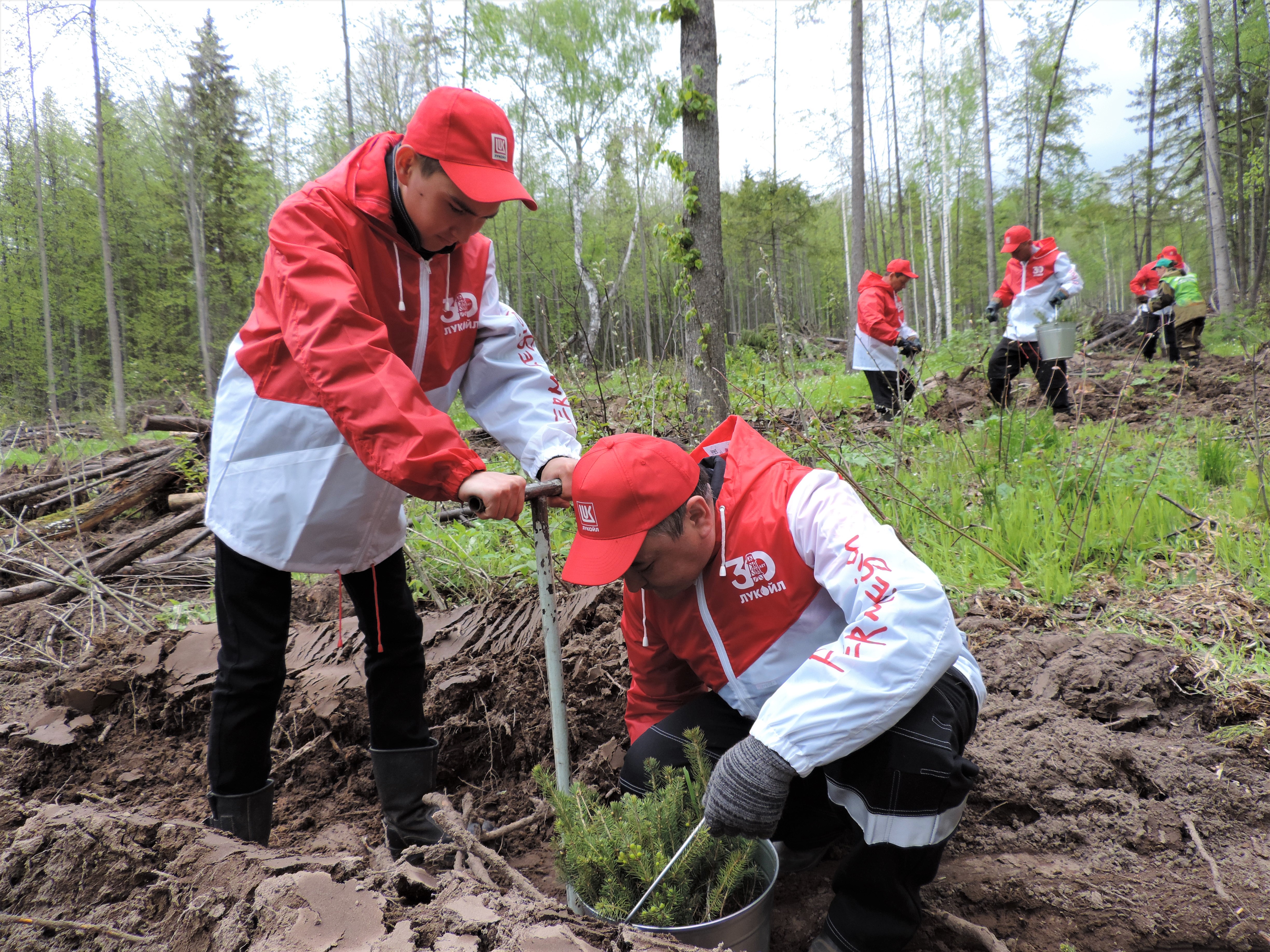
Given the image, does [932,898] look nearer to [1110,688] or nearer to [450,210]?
[1110,688]

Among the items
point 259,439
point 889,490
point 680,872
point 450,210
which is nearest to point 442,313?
point 450,210

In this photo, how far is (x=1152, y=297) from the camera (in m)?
9.96

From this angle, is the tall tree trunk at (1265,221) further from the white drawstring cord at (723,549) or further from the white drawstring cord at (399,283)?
the white drawstring cord at (399,283)

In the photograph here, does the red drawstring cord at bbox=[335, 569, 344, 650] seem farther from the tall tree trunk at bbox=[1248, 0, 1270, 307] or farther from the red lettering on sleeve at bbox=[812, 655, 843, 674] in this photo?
the tall tree trunk at bbox=[1248, 0, 1270, 307]

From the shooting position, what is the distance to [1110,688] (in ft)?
7.66

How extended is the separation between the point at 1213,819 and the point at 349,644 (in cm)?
288

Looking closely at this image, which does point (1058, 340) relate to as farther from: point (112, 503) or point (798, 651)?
point (112, 503)

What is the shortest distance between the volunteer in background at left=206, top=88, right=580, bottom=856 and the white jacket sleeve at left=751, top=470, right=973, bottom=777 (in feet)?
2.13

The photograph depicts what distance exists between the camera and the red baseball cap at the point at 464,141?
156 centimetres

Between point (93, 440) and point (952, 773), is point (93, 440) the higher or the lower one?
the higher one

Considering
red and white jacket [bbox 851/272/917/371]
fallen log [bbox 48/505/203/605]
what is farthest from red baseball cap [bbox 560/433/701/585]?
red and white jacket [bbox 851/272/917/371]

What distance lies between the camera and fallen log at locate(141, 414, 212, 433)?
5672 millimetres

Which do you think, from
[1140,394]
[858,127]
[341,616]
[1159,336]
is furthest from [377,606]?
[858,127]

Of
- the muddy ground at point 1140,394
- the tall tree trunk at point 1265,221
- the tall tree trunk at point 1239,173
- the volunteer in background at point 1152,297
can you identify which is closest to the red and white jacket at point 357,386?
the muddy ground at point 1140,394
